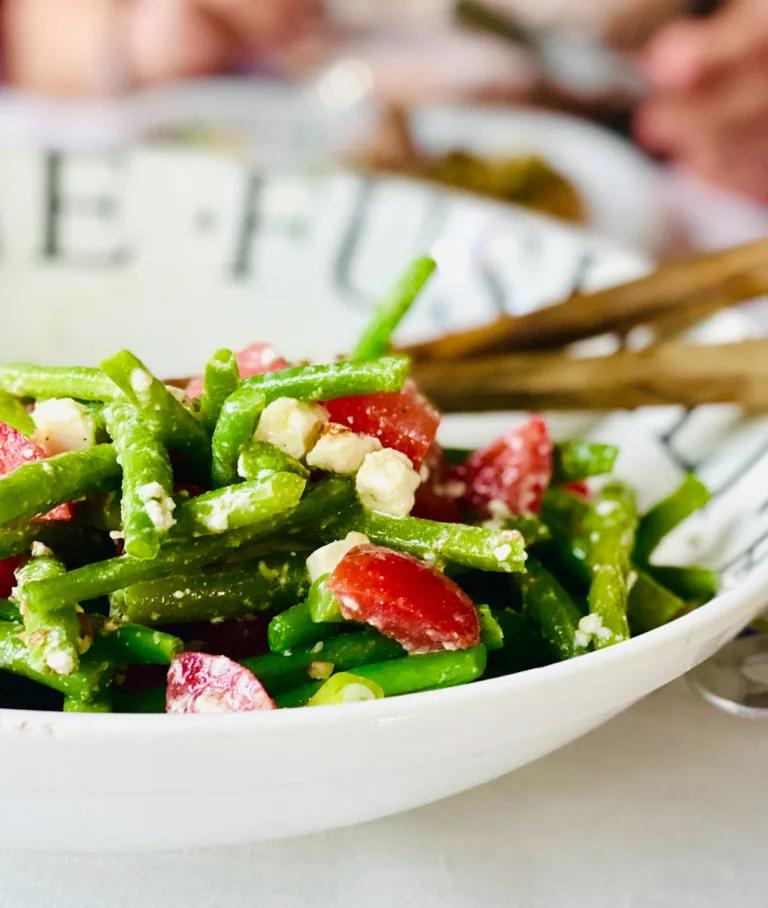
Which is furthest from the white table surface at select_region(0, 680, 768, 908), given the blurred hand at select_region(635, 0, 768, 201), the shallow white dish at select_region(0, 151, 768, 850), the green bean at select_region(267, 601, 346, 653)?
the blurred hand at select_region(635, 0, 768, 201)

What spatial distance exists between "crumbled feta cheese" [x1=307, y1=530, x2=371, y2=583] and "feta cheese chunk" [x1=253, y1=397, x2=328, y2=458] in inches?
3.0

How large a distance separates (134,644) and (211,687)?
73 mm

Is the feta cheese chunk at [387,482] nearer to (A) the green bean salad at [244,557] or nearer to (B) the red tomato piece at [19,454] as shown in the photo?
(A) the green bean salad at [244,557]

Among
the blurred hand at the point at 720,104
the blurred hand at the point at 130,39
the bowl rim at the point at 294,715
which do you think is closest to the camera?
the bowl rim at the point at 294,715

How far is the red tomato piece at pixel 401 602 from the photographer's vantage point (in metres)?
0.74

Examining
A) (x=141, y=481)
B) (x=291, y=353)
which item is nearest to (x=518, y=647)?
(x=141, y=481)

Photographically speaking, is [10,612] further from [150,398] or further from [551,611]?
[551,611]

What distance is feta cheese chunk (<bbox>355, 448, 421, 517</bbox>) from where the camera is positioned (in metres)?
0.79

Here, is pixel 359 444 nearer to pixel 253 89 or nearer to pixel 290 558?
pixel 290 558

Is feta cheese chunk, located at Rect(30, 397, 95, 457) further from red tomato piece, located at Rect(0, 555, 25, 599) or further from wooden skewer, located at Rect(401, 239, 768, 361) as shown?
wooden skewer, located at Rect(401, 239, 768, 361)

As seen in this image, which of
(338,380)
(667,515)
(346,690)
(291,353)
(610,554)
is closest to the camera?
(346,690)

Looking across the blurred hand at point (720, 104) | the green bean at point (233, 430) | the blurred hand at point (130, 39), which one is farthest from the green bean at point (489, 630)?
the blurred hand at point (130, 39)

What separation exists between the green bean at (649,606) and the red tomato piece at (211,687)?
39 centimetres

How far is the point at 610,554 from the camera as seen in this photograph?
0.94m
